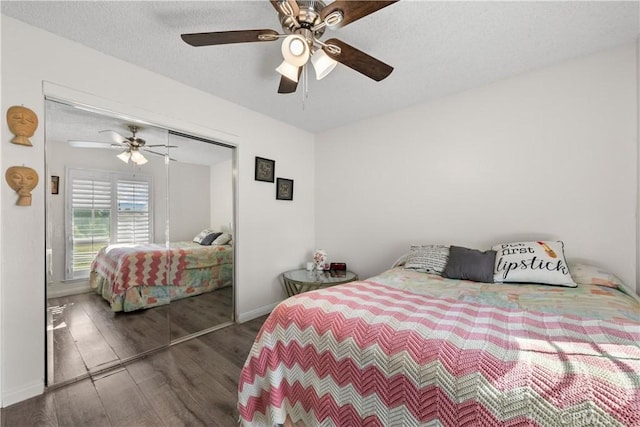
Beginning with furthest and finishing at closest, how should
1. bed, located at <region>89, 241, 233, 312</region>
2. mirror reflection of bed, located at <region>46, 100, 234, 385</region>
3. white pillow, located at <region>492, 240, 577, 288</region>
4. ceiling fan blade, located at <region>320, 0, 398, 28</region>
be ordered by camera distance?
1. bed, located at <region>89, 241, 233, 312</region>
2. mirror reflection of bed, located at <region>46, 100, 234, 385</region>
3. white pillow, located at <region>492, 240, 577, 288</region>
4. ceiling fan blade, located at <region>320, 0, 398, 28</region>

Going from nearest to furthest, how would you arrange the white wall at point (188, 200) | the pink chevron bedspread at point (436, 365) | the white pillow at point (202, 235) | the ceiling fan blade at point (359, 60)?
the pink chevron bedspread at point (436, 365) → the ceiling fan blade at point (359, 60) → the white wall at point (188, 200) → the white pillow at point (202, 235)

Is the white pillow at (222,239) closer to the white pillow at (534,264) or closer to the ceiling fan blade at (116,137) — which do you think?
the ceiling fan blade at (116,137)

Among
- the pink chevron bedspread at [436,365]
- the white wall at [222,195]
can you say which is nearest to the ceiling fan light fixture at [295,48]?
the pink chevron bedspread at [436,365]

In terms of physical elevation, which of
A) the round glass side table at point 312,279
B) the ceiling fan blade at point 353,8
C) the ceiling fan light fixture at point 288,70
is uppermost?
the ceiling fan blade at point 353,8

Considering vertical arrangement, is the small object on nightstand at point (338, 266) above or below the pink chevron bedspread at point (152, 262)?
below

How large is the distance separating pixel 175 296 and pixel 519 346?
274 centimetres

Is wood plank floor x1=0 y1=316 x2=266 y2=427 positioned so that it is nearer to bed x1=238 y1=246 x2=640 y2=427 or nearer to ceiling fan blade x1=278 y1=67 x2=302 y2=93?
bed x1=238 y1=246 x2=640 y2=427

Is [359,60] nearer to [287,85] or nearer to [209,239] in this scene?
[287,85]

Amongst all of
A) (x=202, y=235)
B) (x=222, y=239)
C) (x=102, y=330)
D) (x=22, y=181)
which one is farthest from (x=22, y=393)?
(x=222, y=239)

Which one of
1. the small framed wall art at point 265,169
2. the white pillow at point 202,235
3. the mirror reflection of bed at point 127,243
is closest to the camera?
the mirror reflection of bed at point 127,243

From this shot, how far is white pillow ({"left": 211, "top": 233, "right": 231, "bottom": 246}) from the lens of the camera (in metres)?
2.84

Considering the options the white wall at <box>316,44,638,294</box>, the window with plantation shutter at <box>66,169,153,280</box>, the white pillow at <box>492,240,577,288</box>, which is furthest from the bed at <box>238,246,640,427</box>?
the window with plantation shutter at <box>66,169,153,280</box>

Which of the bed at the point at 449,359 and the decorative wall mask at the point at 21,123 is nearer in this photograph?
the bed at the point at 449,359

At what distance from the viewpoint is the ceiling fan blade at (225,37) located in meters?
1.34
